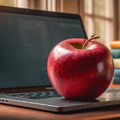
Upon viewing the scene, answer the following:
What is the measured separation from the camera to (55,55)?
0.69 m

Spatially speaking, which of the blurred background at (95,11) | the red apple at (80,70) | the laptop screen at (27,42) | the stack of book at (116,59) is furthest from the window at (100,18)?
the red apple at (80,70)

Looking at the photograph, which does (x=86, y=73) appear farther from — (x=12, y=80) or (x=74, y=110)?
(x=12, y=80)

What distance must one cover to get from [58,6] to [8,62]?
594 millimetres

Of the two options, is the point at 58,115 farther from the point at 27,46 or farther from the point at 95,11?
the point at 95,11

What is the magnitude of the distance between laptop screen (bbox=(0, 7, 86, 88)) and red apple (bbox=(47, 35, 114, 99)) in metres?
0.24

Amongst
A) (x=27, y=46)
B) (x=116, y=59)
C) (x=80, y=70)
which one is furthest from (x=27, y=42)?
(x=116, y=59)

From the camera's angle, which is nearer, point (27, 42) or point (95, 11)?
point (27, 42)

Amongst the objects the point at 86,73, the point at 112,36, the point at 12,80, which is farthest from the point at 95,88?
the point at 112,36

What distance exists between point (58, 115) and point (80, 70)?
0.12 metres

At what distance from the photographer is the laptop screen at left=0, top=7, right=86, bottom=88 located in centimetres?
92

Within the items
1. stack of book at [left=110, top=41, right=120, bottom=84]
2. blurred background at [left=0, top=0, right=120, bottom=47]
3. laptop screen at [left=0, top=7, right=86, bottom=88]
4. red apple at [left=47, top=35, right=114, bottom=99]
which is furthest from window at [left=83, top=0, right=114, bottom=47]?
red apple at [left=47, top=35, right=114, bottom=99]

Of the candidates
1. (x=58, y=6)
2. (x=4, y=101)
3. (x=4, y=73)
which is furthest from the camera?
(x=58, y=6)

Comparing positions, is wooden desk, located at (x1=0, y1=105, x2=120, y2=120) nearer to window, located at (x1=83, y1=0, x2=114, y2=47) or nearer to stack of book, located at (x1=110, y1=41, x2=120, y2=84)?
stack of book, located at (x1=110, y1=41, x2=120, y2=84)

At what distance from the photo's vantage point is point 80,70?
2.20 ft
